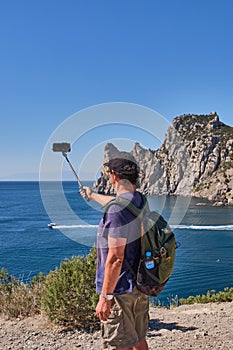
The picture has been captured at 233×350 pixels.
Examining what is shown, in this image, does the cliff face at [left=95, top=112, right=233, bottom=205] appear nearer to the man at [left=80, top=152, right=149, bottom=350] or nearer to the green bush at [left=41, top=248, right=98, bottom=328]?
the green bush at [left=41, top=248, right=98, bottom=328]

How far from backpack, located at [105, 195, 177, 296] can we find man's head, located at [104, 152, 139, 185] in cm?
23

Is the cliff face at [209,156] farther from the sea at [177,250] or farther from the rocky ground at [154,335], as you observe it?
the rocky ground at [154,335]

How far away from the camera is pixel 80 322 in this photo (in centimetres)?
565

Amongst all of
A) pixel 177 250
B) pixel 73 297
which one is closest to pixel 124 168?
pixel 73 297

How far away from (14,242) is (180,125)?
321ft

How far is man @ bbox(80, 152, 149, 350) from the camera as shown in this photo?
112 inches

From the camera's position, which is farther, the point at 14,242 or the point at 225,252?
the point at 14,242

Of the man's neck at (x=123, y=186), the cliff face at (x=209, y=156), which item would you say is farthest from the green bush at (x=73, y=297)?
the cliff face at (x=209, y=156)

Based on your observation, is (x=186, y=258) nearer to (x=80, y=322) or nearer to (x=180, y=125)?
(x=80, y=322)

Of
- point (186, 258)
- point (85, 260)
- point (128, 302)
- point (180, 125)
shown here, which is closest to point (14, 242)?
point (186, 258)

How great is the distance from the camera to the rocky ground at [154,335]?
4.75 meters

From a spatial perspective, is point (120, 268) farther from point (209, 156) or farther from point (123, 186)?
point (209, 156)

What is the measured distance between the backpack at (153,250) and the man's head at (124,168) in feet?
0.76

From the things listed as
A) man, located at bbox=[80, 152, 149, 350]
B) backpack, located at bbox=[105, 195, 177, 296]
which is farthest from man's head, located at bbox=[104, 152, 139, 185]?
backpack, located at bbox=[105, 195, 177, 296]
